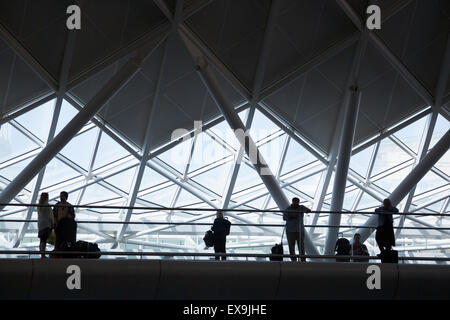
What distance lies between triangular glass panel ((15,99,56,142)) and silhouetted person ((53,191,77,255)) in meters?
15.6

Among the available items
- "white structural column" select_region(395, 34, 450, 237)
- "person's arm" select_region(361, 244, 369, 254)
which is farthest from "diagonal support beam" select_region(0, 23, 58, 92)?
"white structural column" select_region(395, 34, 450, 237)

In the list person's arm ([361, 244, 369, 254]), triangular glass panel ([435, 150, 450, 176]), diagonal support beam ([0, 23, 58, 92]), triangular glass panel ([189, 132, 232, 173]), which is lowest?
person's arm ([361, 244, 369, 254])

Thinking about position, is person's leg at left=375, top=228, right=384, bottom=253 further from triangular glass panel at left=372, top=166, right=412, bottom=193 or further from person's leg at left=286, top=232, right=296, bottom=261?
triangular glass panel at left=372, top=166, right=412, bottom=193

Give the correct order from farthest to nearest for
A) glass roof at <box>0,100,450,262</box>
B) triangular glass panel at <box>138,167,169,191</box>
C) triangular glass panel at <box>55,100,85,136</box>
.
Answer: triangular glass panel at <box>138,167,169,191</box>, glass roof at <box>0,100,450,262</box>, triangular glass panel at <box>55,100,85,136</box>

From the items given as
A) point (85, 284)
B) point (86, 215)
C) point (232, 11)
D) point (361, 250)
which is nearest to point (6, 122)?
point (232, 11)

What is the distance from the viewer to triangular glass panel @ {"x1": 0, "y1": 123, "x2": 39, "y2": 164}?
119ft

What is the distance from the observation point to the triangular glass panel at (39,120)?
115 feet

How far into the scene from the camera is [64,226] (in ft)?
Answer: 64.5

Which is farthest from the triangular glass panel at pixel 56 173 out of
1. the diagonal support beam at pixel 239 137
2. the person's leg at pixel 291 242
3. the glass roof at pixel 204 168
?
the person's leg at pixel 291 242

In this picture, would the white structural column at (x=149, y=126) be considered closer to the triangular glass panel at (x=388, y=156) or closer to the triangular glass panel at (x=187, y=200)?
the triangular glass panel at (x=187, y=200)

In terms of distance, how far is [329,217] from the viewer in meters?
24.9

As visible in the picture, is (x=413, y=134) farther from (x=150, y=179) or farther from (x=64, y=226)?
(x=64, y=226)

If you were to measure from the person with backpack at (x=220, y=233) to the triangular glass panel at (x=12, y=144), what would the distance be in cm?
1839
